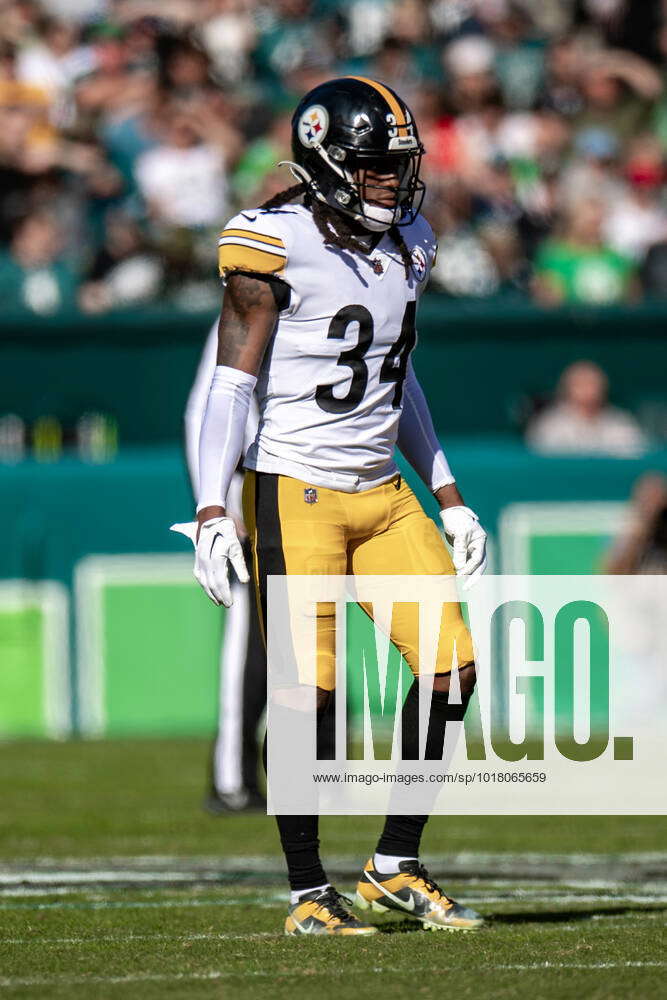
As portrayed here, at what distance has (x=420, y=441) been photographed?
4.63m

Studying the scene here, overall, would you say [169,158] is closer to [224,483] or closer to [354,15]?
[354,15]

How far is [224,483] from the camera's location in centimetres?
420

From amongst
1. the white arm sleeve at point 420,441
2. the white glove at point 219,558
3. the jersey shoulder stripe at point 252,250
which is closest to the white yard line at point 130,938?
the white glove at point 219,558

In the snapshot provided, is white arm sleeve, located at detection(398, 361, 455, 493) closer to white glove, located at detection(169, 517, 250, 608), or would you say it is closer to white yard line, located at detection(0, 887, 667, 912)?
white glove, located at detection(169, 517, 250, 608)

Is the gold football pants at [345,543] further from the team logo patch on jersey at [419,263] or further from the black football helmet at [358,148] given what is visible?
the black football helmet at [358,148]

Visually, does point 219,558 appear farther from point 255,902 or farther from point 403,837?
point 255,902

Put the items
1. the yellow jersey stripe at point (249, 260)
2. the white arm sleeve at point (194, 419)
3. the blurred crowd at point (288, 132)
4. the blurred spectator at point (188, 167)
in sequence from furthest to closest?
the blurred spectator at point (188, 167)
the blurred crowd at point (288, 132)
the white arm sleeve at point (194, 419)
the yellow jersey stripe at point (249, 260)

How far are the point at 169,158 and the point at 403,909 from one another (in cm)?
→ 812

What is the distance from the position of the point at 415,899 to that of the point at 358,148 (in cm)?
177

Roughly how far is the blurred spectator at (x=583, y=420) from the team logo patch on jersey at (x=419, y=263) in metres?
5.57

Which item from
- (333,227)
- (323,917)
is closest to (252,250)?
(333,227)

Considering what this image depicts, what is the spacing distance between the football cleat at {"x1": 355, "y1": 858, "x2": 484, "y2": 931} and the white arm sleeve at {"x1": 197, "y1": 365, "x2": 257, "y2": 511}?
0.99 metres

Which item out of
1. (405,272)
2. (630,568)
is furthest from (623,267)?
(405,272)

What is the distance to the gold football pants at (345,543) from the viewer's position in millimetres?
4246
